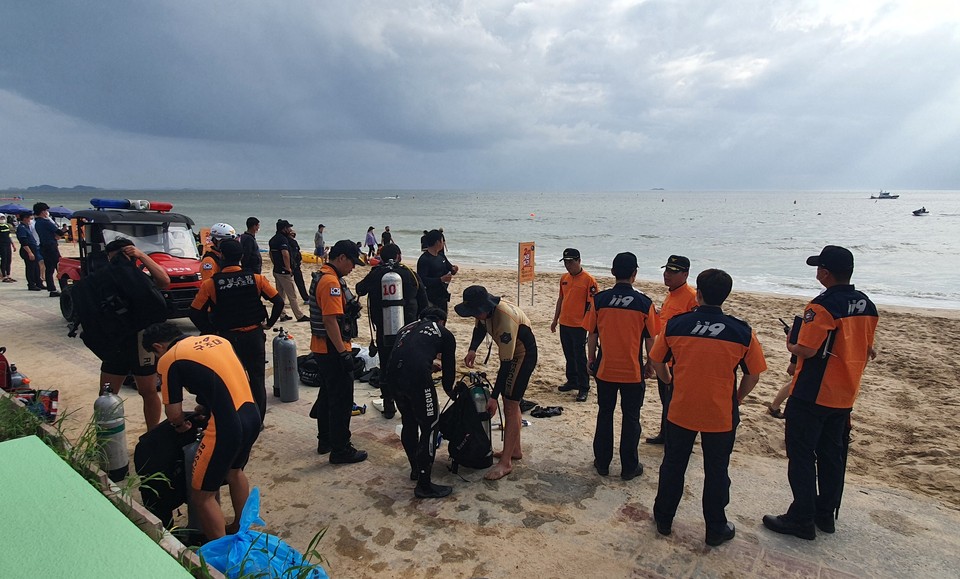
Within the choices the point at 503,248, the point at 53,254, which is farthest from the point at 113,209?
the point at 503,248

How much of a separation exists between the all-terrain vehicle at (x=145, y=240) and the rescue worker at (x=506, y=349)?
6714 mm

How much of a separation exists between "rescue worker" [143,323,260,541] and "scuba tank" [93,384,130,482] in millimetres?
1050

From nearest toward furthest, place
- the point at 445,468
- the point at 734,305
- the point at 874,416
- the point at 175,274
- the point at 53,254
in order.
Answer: the point at 445,468, the point at 874,416, the point at 175,274, the point at 53,254, the point at 734,305

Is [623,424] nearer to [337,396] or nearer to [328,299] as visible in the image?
[337,396]

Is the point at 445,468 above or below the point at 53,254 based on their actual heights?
below

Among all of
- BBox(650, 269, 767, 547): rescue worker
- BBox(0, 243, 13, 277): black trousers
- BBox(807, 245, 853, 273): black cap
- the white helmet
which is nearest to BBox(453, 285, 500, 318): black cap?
BBox(650, 269, 767, 547): rescue worker

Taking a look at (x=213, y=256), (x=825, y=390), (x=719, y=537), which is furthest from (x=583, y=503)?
(x=213, y=256)

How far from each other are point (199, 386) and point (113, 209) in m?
8.48

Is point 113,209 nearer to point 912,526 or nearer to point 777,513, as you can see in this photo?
point 777,513

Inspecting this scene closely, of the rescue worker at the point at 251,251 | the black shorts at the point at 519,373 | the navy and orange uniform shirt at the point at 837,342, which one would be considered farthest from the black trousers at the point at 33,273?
the navy and orange uniform shirt at the point at 837,342

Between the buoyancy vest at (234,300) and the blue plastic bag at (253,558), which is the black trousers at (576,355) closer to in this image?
the buoyancy vest at (234,300)

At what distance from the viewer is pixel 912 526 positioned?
408 cm

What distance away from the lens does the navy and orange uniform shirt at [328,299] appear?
15.7 feet

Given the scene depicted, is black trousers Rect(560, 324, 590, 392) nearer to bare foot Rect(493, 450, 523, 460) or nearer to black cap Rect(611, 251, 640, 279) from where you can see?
bare foot Rect(493, 450, 523, 460)
